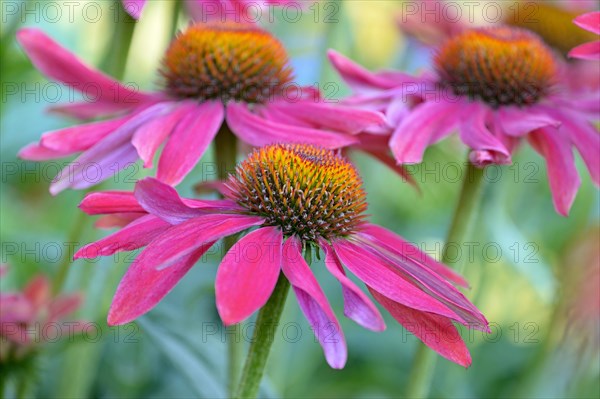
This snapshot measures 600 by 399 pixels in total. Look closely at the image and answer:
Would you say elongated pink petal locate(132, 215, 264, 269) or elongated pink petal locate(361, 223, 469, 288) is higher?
elongated pink petal locate(132, 215, 264, 269)

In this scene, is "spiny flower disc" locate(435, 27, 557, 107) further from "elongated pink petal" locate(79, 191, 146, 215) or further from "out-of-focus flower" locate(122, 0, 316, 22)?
"elongated pink petal" locate(79, 191, 146, 215)

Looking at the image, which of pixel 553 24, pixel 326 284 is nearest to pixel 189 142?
pixel 326 284

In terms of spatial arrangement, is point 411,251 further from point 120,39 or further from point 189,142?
point 120,39

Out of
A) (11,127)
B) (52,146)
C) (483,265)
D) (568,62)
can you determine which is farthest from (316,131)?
(11,127)

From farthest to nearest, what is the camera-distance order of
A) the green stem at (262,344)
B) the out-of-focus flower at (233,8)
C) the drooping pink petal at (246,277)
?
the out-of-focus flower at (233,8) < the green stem at (262,344) < the drooping pink petal at (246,277)

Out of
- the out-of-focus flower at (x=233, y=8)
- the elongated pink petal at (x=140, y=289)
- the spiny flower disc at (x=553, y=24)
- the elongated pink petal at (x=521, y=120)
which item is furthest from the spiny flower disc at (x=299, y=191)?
the spiny flower disc at (x=553, y=24)

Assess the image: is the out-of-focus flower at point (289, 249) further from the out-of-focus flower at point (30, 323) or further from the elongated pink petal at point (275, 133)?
the out-of-focus flower at point (30, 323)

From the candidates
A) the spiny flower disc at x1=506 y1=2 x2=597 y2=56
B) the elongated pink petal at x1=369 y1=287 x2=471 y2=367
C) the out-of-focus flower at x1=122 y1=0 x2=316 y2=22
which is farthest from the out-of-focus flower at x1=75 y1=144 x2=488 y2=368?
the spiny flower disc at x1=506 y1=2 x2=597 y2=56
